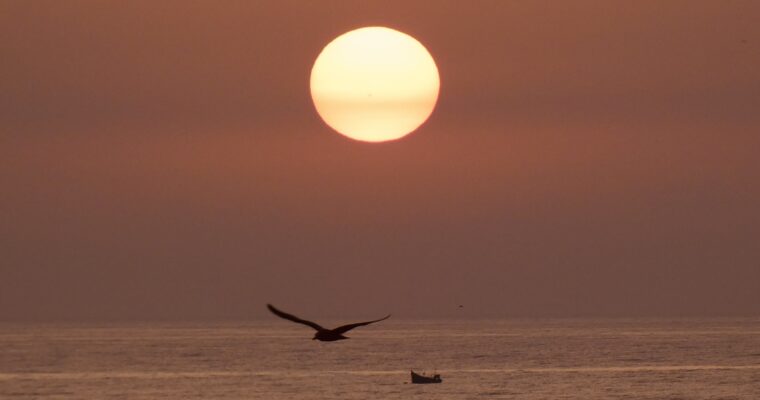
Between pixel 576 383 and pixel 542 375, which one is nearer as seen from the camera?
pixel 576 383

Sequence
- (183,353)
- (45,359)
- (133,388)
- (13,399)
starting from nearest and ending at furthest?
→ 1. (13,399)
2. (133,388)
3. (45,359)
4. (183,353)

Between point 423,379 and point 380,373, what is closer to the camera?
point 423,379

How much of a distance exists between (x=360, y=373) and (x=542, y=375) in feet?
51.4

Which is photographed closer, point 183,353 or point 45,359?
point 45,359

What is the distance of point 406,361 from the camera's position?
16125 centimetres

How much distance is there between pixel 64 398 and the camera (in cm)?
10825

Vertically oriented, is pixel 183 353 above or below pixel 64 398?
above

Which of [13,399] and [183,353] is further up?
[183,353]

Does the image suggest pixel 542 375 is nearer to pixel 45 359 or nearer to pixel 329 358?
pixel 329 358

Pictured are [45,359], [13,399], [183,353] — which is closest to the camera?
[13,399]

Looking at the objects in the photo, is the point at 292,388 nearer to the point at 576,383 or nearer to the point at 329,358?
the point at 576,383

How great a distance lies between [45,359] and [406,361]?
37.1 m

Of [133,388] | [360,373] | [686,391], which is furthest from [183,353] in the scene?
[686,391]

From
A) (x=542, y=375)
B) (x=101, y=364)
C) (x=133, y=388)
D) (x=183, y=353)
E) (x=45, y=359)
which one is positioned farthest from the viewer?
(x=183, y=353)
